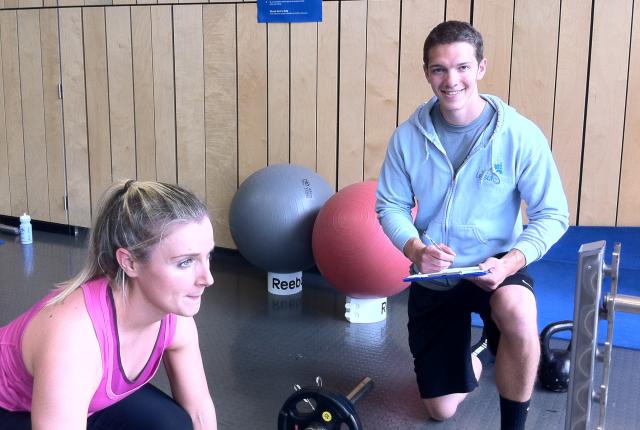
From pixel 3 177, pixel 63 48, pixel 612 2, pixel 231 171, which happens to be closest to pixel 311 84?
pixel 231 171

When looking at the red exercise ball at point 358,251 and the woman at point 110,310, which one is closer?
the woman at point 110,310

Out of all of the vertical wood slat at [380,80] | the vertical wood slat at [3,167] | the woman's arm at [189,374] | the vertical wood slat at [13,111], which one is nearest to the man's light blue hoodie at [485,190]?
the woman's arm at [189,374]

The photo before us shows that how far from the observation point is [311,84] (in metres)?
4.16

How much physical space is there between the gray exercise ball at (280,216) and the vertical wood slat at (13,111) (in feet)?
7.72

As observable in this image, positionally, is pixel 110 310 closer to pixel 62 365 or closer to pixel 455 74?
pixel 62 365

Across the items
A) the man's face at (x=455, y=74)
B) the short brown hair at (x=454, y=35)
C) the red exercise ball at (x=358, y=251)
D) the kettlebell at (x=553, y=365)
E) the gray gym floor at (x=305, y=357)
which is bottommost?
the gray gym floor at (x=305, y=357)

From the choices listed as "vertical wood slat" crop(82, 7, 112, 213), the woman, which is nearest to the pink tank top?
the woman

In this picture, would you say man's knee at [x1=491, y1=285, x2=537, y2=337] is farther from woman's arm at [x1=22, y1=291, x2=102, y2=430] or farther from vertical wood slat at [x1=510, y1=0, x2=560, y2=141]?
vertical wood slat at [x1=510, y1=0, x2=560, y2=141]

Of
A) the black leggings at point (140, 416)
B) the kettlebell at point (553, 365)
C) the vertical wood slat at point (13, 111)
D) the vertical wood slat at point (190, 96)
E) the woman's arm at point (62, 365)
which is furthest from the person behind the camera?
the vertical wood slat at point (13, 111)

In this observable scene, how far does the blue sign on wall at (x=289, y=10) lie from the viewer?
13.3 feet

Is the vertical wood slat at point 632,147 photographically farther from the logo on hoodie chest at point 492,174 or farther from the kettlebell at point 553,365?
the logo on hoodie chest at point 492,174

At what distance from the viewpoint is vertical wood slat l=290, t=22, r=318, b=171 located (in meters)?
4.11

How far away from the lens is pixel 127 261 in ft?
5.18

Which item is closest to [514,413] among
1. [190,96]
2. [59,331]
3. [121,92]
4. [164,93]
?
[59,331]
